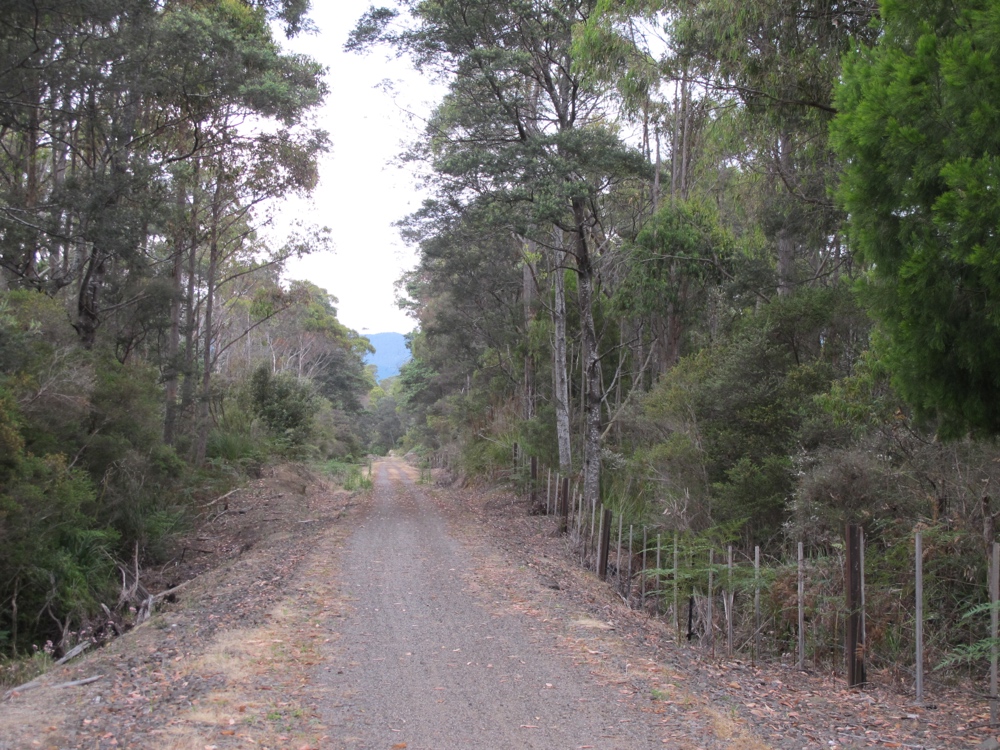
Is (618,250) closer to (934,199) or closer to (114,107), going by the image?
A: (114,107)

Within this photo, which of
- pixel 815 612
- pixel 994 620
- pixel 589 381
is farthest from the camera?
pixel 589 381

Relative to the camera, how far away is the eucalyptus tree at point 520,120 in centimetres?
1595

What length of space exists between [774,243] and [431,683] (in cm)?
1826

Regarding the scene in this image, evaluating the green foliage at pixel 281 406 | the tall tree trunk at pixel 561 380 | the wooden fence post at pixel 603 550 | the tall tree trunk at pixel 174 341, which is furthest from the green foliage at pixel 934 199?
the green foliage at pixel 281 406

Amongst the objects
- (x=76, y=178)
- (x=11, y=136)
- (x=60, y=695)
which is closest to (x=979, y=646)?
(x=60, y=695)

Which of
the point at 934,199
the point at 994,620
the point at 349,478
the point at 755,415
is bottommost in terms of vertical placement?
the point at 349,478

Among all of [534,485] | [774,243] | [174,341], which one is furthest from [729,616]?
[174,341]

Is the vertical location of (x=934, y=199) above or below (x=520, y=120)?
below

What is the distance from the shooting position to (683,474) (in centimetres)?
1461

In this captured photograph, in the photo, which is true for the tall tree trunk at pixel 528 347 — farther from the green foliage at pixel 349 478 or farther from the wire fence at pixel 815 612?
the wire fence at pixel 815 612

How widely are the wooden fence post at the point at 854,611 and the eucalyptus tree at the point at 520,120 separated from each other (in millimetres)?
9544

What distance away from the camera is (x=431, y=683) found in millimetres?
7172

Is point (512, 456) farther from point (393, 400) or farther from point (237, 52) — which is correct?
point (393, 400)

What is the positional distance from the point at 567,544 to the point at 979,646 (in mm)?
10955
